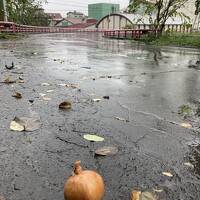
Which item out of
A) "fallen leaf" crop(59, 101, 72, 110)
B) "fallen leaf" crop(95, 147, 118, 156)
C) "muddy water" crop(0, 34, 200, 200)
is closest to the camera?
"muddy water" crop(0, 34, 200, 200)

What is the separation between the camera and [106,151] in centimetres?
288

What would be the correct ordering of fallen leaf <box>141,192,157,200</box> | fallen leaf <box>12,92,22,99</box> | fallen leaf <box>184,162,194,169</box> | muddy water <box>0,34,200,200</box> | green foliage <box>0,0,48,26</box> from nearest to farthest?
fallen leaf <box>141,192,157,200</box>
muddy water <box>0,34,200,200</box>
fallen leaf <box>184,162,194,169</box>
fallen leaf <box>12,92,22,99</box>
green foliage <box>0,0,48,26</box>

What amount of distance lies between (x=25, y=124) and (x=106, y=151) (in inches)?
39.1

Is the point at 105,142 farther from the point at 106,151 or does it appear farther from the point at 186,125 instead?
the point at 186,125

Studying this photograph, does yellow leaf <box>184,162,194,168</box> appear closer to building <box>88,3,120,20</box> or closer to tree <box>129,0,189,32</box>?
tree <box>129,0,189,32</box>

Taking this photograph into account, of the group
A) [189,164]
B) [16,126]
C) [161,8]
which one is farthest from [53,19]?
[189,164]

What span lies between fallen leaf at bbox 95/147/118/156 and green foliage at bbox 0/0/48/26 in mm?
43636

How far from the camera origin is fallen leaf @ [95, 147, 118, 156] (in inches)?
111

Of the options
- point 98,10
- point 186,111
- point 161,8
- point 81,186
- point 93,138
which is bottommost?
point 98,10

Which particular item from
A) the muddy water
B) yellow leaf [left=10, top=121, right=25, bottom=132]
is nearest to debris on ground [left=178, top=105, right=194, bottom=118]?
the muddy water

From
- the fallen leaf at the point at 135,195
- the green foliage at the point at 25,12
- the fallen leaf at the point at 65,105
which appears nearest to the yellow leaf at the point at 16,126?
the fallen leaf at the point at 65,105

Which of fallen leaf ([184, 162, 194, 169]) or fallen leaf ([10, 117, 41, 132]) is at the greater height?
fallen leaf ([10, 117, 41, 132])

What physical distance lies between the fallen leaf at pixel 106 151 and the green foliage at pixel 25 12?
43636mm

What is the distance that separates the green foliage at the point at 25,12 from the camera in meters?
49.3
